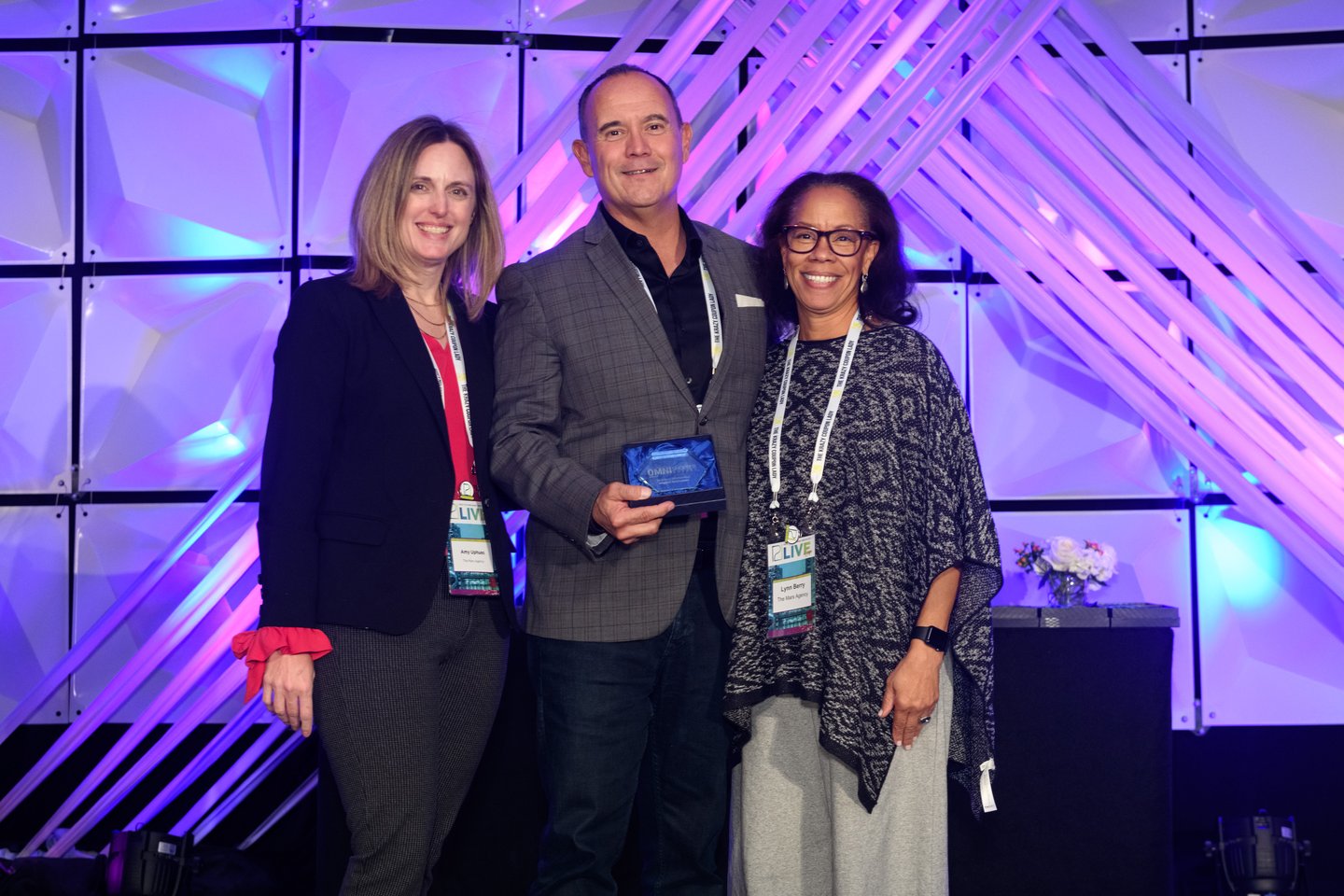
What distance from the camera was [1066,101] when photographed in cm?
326

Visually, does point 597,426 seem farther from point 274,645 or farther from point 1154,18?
point 1154,18

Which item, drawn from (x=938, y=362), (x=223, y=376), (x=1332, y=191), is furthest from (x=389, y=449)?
(x=1332, y=191)

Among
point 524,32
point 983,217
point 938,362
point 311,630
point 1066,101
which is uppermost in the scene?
Answer: point 524,32

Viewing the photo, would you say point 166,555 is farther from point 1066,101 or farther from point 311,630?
point 1066,101

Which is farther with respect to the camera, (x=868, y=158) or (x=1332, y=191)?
(x=1332, y=191)

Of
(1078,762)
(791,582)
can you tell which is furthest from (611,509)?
(1078,762)

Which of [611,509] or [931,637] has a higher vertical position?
[611,509]

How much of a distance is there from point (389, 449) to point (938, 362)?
1111 mm

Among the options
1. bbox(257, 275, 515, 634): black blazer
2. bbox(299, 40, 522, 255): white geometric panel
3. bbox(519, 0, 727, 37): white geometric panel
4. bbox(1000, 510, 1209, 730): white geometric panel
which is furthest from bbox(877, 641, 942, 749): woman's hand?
bbox(519, 0, 727, 37): white geometric panel

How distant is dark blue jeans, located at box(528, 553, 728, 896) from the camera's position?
2277 mm

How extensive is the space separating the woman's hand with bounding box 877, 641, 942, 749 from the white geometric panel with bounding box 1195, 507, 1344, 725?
6.06 feet

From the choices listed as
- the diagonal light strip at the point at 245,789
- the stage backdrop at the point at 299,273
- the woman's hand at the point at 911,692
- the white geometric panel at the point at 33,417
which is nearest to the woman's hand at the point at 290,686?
the woman's hand at the point at 911,692

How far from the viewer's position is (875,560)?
2232 mm

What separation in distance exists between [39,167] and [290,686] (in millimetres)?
2492
